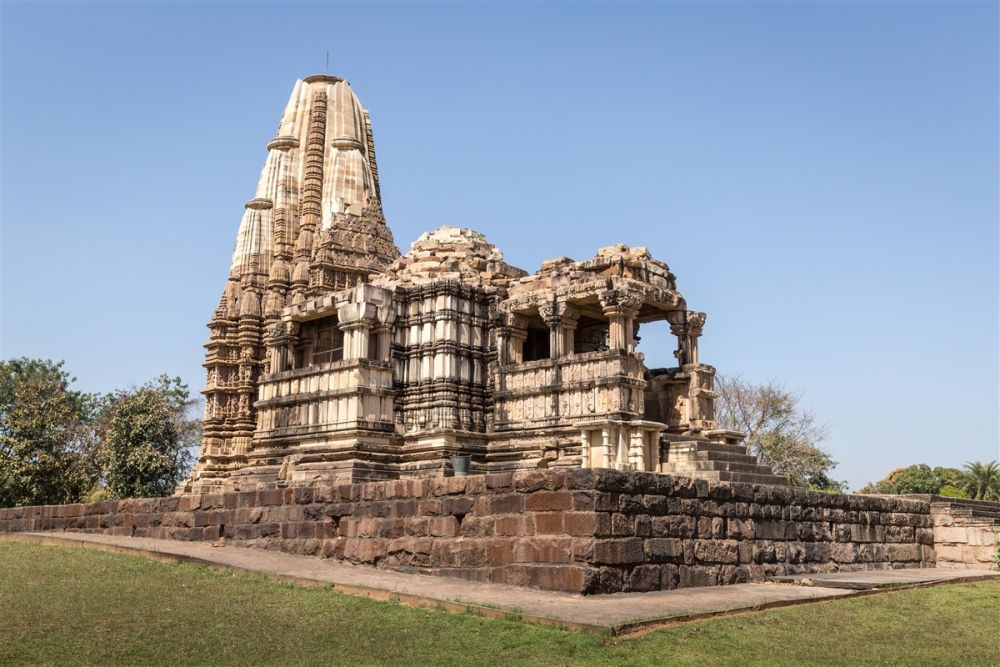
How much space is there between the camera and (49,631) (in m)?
10.3

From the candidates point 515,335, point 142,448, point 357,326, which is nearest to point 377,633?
point 357,326

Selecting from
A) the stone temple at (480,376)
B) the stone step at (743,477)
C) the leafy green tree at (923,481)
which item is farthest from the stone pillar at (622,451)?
the leafy green tree at (923,481)

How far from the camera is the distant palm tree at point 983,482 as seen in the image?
5106cm

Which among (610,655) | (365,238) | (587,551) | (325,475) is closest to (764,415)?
(365,238)

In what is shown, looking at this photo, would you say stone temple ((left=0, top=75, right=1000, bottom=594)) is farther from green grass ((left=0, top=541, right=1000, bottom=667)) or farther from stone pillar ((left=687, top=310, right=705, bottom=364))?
green grass ((left=0, top=541, right=1000, bottom=667))

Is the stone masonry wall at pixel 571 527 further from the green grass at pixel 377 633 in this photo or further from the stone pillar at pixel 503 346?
the stone pillar at pixel 503 346

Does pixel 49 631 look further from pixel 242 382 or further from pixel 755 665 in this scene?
pixel 242 382

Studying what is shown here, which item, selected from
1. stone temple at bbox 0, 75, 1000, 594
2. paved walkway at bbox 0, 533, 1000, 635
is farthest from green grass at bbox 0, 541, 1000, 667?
stone temple at bbox 0, 75, 1000, 594

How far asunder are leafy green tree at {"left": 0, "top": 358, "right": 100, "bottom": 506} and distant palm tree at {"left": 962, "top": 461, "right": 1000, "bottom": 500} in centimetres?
4233

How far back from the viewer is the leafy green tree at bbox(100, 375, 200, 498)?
135 ft

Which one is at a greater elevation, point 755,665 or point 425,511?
point 425,511

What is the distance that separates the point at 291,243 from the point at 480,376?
10.8 meters

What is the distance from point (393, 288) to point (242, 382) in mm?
8959

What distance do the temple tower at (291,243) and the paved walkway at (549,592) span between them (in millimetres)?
13908
